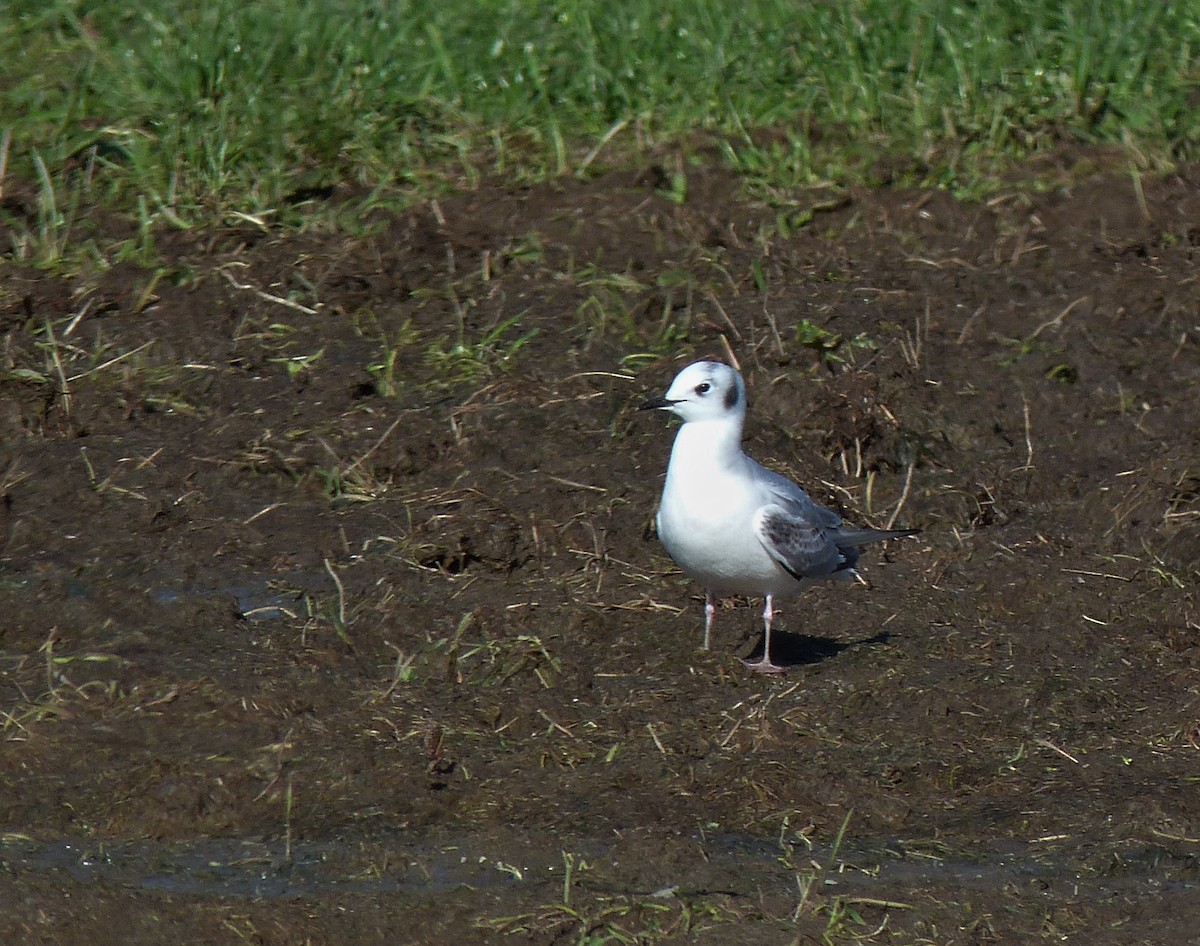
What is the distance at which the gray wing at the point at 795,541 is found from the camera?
214 inches

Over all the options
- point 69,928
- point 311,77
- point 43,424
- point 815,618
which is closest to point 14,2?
point 311,77

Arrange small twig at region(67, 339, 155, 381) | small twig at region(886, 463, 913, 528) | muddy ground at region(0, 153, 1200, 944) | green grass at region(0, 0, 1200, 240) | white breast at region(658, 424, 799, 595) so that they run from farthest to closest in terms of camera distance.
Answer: green grass at region(0, 0, 1200, 240) → small twig at region(67, 339, 155, 381) → small twig at region(886, 463, 913, 528) → white breast at region(658, 424, 799, 595) → muddy ground at region(0, 153, 1200, 944)

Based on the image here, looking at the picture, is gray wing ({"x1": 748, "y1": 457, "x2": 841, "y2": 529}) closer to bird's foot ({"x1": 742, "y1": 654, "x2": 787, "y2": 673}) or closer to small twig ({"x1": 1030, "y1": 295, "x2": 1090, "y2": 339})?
bird's foot ({"x1": 742, "y1": 654, "x2": 787, "y2": 673})

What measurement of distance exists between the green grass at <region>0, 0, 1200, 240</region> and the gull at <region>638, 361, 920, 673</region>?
2592 mm

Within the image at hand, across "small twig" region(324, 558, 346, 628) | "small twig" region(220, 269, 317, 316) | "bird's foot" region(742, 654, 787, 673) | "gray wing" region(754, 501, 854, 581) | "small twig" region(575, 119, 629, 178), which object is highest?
"small twig" region(575, 119, 629, 178)

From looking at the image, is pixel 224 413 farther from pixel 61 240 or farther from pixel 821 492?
pixel 821 492

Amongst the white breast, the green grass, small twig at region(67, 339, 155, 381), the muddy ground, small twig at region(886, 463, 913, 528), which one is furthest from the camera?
the green grass

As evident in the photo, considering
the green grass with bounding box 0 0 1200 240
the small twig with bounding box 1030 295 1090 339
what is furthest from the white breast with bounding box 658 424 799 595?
the green grass with bounding box 0 0 1200 240

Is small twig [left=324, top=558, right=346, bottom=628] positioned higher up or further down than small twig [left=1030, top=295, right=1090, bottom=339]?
further down

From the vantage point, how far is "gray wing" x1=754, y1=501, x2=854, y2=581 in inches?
214

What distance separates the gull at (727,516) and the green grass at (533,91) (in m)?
2.59

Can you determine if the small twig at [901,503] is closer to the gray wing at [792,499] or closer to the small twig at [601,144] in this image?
the gray wing at [792,499]

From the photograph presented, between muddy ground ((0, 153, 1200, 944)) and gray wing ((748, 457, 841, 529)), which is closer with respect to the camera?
muddy ground ((0, 153, 1200, 944))

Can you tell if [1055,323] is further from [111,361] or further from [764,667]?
[111,361]
